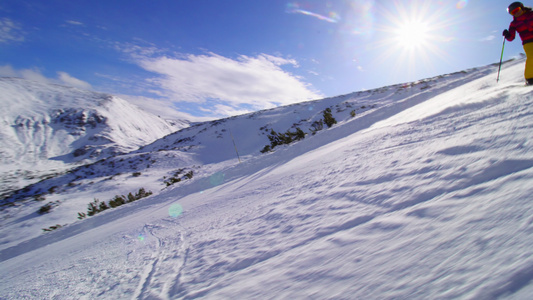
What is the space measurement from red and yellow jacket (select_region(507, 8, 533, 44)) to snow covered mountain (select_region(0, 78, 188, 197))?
31885 mm

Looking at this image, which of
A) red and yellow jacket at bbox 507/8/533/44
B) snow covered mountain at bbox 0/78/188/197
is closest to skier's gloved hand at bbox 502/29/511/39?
red and yellow jacket at bbox 507/8/533/44

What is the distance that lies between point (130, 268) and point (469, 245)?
2211 millimetres

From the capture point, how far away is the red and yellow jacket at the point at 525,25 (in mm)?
3696

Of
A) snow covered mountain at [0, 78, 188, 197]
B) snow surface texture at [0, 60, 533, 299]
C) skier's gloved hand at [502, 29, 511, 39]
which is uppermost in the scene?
snow covered mountain at [0, 78, 188, 197]

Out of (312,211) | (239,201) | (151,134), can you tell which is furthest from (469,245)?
(151,134)

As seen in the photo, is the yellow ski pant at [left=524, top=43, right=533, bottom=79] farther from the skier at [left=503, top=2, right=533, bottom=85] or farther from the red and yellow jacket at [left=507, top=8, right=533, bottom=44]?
the red and yellow jacket at [left=507, top=8, right=533, bottom=44]

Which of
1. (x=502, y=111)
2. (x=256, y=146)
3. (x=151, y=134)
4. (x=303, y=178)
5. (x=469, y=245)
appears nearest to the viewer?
(x=469, y=245)

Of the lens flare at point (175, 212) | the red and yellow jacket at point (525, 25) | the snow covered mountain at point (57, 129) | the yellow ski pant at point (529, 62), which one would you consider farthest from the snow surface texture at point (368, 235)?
the snow covered mountain at point (57, 129)

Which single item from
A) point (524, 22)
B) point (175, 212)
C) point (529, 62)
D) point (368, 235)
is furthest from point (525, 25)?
point (175, 212)

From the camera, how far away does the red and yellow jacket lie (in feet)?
12.1

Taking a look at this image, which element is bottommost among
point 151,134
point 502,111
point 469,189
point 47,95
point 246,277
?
point 246,277

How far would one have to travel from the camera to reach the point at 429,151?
1.92 meters

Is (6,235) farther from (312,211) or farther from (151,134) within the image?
(151,134)

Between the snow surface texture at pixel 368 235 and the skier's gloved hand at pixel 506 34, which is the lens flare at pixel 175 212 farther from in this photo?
the skier's gloved hand at pixel 506 34
